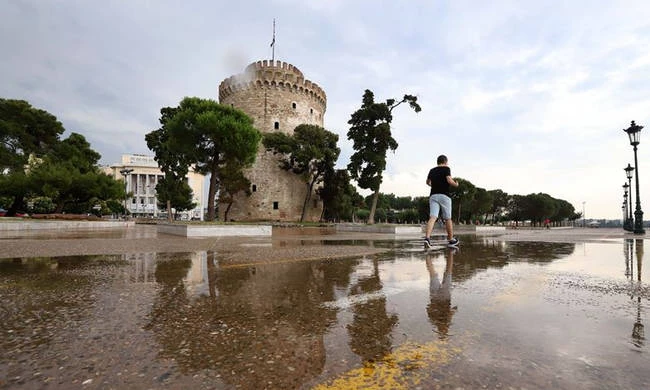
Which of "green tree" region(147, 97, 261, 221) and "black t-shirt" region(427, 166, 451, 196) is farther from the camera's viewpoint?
"green tree" region(147, 97, 261, 221)

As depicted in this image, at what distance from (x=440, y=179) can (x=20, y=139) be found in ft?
138

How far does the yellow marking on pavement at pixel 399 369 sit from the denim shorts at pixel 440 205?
5.89 meters

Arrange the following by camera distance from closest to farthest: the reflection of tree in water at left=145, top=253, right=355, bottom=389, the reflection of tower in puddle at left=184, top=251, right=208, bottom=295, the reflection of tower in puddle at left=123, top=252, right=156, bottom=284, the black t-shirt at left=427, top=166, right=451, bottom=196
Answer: the reflection of tree in water at left=145, top=253, right=355, bottom=389 < the reflection of tower in puddle at left=184, top=251, right=208, bottom=295 < the reflection of tower in puddle at left=123, top=252, right=156, bottom=284 < the black t-shirt at left=427, top=166, right=451, bottom=196

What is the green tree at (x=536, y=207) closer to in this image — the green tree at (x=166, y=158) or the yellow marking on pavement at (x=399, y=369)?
the green tree at (x=166, y=158)

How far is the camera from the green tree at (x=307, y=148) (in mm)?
37250

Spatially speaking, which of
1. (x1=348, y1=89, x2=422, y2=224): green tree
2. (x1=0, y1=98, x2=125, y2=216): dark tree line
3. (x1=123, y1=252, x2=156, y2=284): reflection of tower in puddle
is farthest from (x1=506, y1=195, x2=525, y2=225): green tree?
(x1=123, y1=252, x2=156, y2=284): reflection of tower in puddle

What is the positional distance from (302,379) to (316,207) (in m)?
42.7

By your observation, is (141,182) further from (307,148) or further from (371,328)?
(371,328)

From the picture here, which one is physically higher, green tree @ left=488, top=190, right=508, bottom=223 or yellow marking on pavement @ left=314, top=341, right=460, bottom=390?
green tree @ left=488, top=190, right=508, bottom=223

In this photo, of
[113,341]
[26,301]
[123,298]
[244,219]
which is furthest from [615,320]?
[244,219]

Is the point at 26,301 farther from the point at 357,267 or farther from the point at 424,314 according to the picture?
the point at 357,267

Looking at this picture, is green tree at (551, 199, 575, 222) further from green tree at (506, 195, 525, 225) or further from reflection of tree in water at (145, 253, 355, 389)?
reflection of tree in water at (145, 253, 355, 389)

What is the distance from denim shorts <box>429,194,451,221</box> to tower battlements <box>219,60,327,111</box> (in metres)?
37.5

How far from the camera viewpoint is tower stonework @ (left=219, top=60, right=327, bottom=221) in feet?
135
